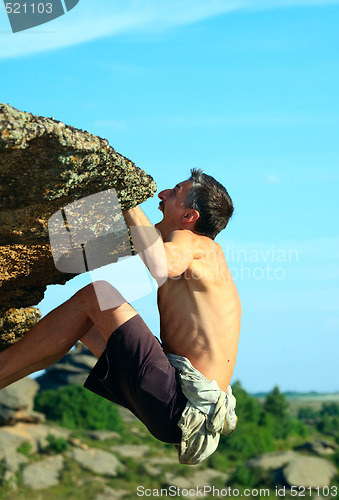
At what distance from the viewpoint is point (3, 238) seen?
5418 mm

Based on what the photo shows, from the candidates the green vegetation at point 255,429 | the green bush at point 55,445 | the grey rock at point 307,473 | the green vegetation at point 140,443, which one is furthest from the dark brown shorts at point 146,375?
the green vegetation at point 255,429

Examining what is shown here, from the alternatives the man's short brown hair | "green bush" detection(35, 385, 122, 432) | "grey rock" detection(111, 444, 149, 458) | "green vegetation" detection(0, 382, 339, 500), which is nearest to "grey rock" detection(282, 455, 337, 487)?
"green vegetation" detection(0, 382, 339, 500)

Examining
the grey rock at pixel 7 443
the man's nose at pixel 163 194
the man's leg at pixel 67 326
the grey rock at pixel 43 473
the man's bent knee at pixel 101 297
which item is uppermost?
the man's nose at pixel 163 194

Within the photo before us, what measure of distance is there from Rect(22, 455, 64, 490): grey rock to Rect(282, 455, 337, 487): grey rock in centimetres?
1836

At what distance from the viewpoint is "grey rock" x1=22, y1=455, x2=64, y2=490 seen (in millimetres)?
48031

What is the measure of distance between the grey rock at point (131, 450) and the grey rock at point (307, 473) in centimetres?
1196

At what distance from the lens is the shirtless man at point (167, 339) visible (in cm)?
558

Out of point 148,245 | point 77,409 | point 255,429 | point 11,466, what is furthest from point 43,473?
point 148,245

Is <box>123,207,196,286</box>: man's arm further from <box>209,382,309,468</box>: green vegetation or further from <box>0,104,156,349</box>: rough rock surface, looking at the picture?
<box>209,382,309,468</box>: green vegetation

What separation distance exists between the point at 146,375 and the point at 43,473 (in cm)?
4721

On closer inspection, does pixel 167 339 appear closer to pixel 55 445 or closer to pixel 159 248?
pixel 159 248

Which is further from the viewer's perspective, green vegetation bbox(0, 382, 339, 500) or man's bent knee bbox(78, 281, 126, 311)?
green vegetation bbox(0, 382, 339, 500)

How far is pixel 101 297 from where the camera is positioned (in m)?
5.58

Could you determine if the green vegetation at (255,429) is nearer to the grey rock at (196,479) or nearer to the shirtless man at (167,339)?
the grey rock at (196,479)
